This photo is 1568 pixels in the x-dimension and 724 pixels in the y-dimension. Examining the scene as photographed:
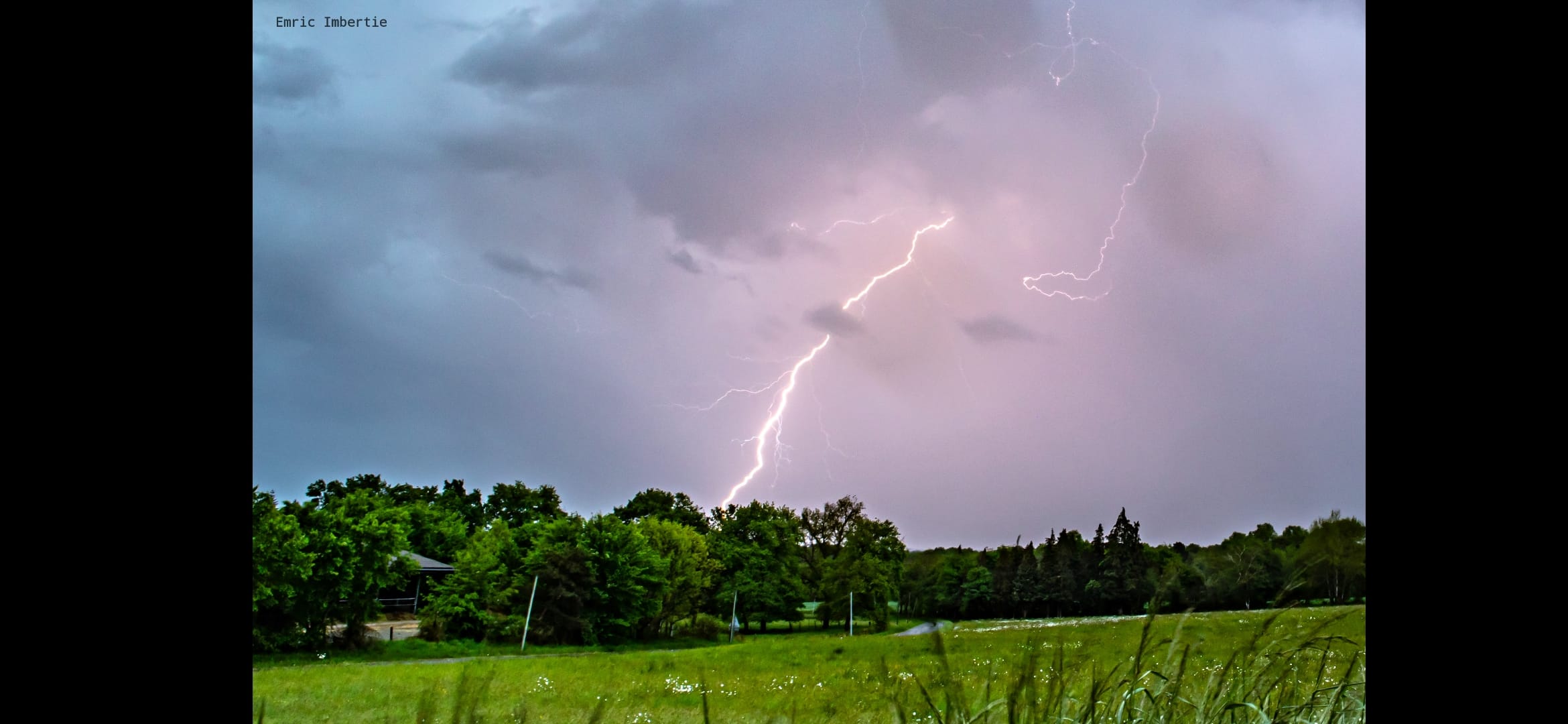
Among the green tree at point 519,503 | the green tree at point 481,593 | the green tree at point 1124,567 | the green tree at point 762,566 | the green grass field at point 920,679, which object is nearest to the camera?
the green grass field at point 920,679

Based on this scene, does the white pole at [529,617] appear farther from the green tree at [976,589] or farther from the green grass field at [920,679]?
the green tree at [976,589]

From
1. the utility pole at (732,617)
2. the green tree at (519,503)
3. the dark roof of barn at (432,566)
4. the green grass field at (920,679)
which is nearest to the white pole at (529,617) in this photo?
the green grass field at (920,679)

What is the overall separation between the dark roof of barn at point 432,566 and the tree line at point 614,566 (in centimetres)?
25

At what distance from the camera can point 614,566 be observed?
1816 centimetres

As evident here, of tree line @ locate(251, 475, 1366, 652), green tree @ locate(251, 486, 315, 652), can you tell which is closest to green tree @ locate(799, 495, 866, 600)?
tree line @ locate(251, 475, 1366, 652)

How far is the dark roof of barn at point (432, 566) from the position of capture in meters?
19.0

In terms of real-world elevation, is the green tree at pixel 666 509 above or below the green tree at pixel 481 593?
above

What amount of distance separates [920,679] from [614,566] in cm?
1560
